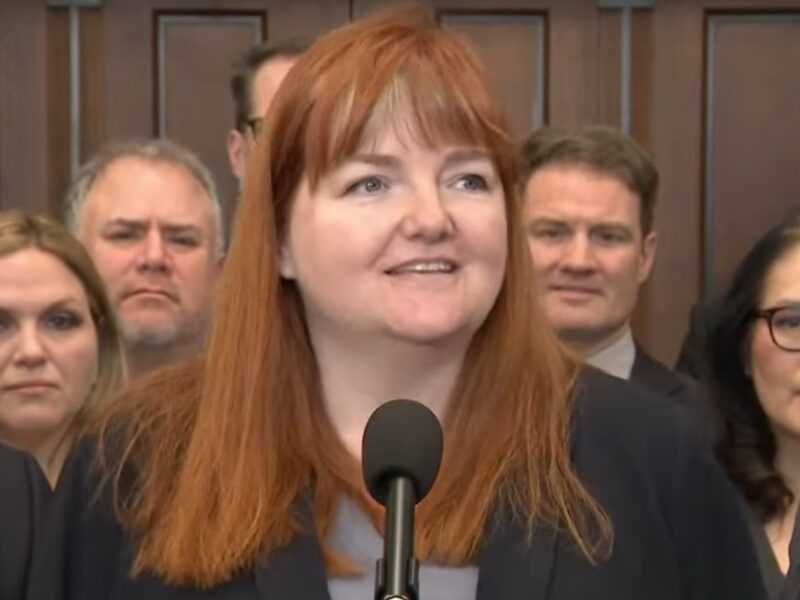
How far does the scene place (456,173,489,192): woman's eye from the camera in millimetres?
1802

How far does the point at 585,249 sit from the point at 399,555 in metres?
1.97

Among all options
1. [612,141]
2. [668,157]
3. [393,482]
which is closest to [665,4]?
[668,157]

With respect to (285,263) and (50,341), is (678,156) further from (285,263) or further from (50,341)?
(285,263)

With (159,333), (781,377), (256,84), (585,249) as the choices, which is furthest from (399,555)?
(256,84)

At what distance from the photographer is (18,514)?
201 cm

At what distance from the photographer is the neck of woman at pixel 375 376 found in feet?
6.03

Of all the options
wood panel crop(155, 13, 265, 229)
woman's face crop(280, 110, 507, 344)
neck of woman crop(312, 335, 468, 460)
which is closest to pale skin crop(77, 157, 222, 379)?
wood panel crop(155, 13, 265, 229)

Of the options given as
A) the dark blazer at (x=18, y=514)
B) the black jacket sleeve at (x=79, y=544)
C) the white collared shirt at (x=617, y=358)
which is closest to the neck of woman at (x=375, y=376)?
the black jacket sleeve at (x=79, y=544)

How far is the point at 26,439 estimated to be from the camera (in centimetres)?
268

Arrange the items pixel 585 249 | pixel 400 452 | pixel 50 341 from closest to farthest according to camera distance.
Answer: pixel 400 452 → pixel 50 341 → pixel 585 249

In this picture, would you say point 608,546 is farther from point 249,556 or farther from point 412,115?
point 412,115

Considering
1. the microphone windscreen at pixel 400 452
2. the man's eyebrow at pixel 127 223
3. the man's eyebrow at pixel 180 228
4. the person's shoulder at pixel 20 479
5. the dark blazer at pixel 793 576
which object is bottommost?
the dark blazer at pixel 793 576

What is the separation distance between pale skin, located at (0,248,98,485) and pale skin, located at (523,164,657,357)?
83cm

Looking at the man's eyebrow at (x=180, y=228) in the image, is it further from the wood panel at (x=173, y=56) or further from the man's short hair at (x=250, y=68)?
the wood panel at (x=173, y=56)
